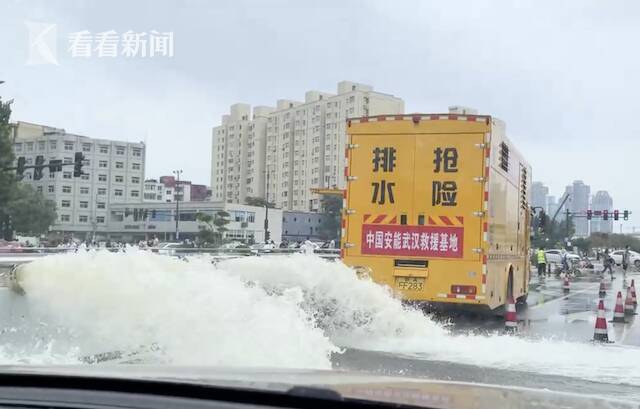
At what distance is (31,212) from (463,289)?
42.8 metres

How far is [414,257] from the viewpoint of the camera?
34.7 feet

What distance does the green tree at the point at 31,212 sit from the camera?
4488cm

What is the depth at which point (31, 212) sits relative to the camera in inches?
1852

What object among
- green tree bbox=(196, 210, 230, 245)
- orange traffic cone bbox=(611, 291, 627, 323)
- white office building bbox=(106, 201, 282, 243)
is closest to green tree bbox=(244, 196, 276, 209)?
white office building bbox=(106, 201, 282, 243)

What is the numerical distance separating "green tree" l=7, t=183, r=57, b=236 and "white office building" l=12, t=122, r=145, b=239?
0.52m

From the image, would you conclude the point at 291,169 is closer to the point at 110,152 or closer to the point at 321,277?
the point at 110,152

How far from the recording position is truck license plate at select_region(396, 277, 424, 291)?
10500 millimetres

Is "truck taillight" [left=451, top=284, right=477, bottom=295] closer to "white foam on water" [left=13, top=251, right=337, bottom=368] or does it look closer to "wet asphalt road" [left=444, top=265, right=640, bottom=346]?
"wet asphalt road" [left=444, top=265, right=640, bottom=346]

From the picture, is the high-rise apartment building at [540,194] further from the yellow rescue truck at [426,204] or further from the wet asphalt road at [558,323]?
the yellow rescue truck at [426,204]

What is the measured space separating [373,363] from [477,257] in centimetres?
322

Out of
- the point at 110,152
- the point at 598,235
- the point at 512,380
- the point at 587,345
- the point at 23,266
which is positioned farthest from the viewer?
the point at 598,235

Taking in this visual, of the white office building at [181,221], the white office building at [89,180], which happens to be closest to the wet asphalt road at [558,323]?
the white office building at [181,221]

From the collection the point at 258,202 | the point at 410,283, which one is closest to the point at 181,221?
the point at 258,202

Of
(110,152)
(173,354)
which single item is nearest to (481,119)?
(173,354)
